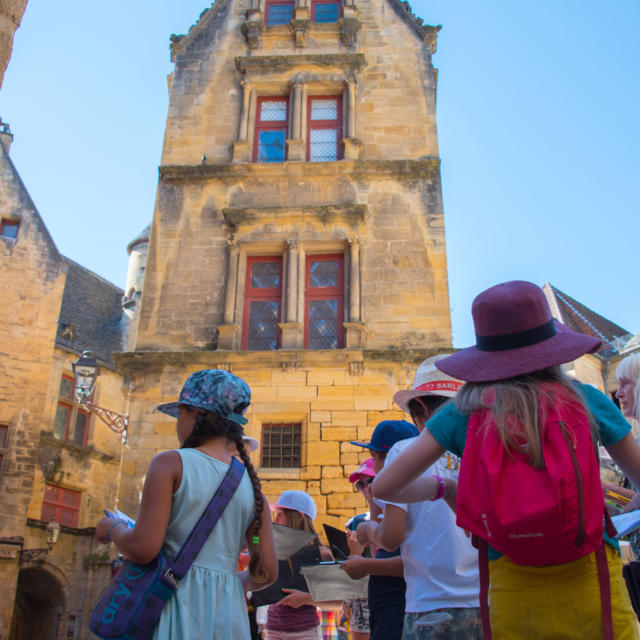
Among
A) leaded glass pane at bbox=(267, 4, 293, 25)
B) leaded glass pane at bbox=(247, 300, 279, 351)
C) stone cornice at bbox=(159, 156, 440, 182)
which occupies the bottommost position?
leaded glass pane at bbox=(247, 300, 279, 351)

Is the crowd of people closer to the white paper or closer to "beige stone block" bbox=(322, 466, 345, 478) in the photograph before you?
the white paper

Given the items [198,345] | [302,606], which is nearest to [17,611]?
[198,345]

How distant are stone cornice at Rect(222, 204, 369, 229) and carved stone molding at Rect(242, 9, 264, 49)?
13.8 feet

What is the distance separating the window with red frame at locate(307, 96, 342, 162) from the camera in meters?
12.8

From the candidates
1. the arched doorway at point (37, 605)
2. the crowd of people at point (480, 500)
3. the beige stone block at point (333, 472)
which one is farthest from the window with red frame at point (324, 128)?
the arched doorway at point (37, 605)

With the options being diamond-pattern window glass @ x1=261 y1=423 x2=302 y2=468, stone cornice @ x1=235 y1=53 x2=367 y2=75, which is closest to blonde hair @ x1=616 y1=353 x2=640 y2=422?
diamond-pattern window glass @ x1=261 y1=423 x2=302 y2=468

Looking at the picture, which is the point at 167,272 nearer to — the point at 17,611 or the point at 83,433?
the point at 83,433

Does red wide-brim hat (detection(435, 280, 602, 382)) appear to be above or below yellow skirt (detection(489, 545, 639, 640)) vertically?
above

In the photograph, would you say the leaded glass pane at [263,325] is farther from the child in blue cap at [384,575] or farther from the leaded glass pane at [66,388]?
the leaded glass pane at [66,388]

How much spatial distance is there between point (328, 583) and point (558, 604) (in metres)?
2.05

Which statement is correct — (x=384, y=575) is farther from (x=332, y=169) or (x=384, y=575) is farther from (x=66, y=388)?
(x=66, y=388)

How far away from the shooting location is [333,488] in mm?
9820

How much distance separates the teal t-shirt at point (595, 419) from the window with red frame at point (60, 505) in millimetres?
20089

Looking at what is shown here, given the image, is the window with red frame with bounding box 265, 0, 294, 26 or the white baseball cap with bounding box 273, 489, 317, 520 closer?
the white baseball cap with bounding box 273, 489, 317, 520
